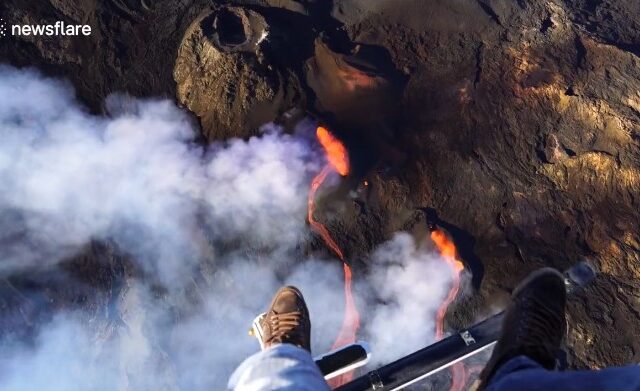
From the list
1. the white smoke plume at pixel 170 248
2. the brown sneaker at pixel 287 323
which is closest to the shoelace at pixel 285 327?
the brown sneaker at pixel 287 323

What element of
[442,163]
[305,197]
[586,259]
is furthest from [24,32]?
[586,259]

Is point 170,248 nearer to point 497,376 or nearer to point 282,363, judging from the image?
point 282,363

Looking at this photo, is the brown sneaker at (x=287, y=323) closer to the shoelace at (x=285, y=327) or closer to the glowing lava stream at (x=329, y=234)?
the shoelace at (x=285, y=327)

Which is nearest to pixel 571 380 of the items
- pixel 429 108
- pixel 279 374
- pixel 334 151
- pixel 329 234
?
pixel 279 374

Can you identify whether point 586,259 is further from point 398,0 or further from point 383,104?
point 398,0

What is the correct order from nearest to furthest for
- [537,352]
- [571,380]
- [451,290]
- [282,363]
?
[571,380] < [282,363] < [537,352] < [451,290]

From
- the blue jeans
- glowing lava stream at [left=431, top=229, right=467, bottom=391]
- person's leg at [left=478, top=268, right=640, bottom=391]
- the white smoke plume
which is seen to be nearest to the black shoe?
person's leg at [left=478, top=268, right=640, bottom=391]
